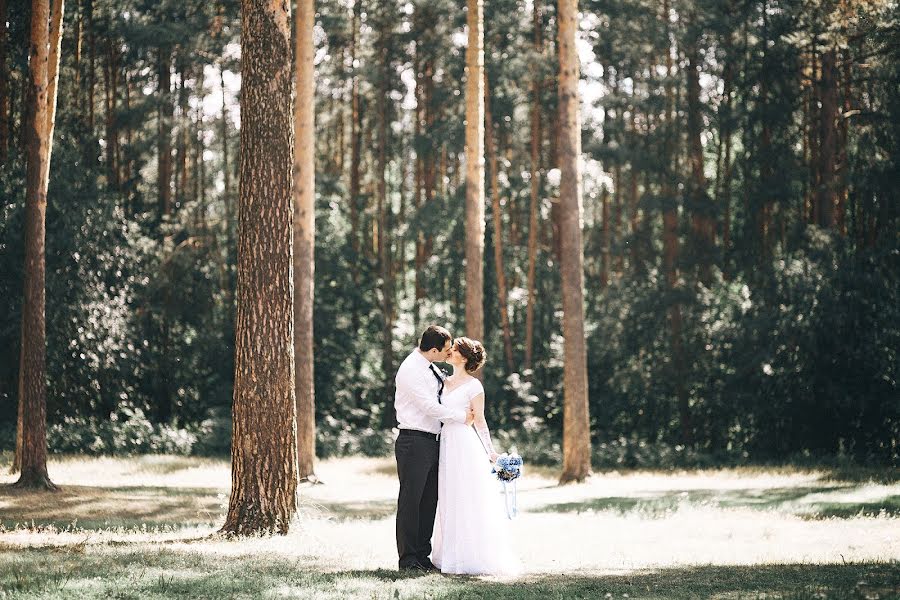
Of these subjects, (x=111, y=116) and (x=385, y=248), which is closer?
(x=111, y=116)

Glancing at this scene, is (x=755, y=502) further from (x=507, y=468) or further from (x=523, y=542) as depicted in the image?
(x=507, y=468)

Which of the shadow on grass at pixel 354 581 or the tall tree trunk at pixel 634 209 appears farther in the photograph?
the tall tree trunk at pixel 634 209

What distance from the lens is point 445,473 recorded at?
8383 mm

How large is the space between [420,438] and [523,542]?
11.7 ft

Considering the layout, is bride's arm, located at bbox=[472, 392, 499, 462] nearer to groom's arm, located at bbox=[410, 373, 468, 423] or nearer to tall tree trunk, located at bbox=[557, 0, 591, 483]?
groom's arm, located at bbox=[410, 373, 468, 423]

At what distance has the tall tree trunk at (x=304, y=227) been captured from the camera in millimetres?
19281

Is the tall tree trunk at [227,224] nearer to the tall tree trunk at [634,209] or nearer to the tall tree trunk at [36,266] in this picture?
the tall tree trunk at [634,209]

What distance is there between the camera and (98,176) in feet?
89.2

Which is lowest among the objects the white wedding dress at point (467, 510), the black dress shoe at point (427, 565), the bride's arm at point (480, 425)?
the black dress shoe at point (427, 565)

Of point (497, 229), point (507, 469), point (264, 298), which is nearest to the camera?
A: point (507, 469)

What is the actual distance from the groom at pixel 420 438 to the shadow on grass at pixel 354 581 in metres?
0.37

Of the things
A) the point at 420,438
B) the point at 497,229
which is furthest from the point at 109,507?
the point at 497,229

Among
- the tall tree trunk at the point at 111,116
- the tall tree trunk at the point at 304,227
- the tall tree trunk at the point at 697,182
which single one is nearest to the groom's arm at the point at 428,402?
the tall tree trunk at the point at 304,227

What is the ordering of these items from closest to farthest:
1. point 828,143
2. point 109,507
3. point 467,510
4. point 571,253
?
point 467,510 < point 109,507 < point 571,253 < point 828,143
